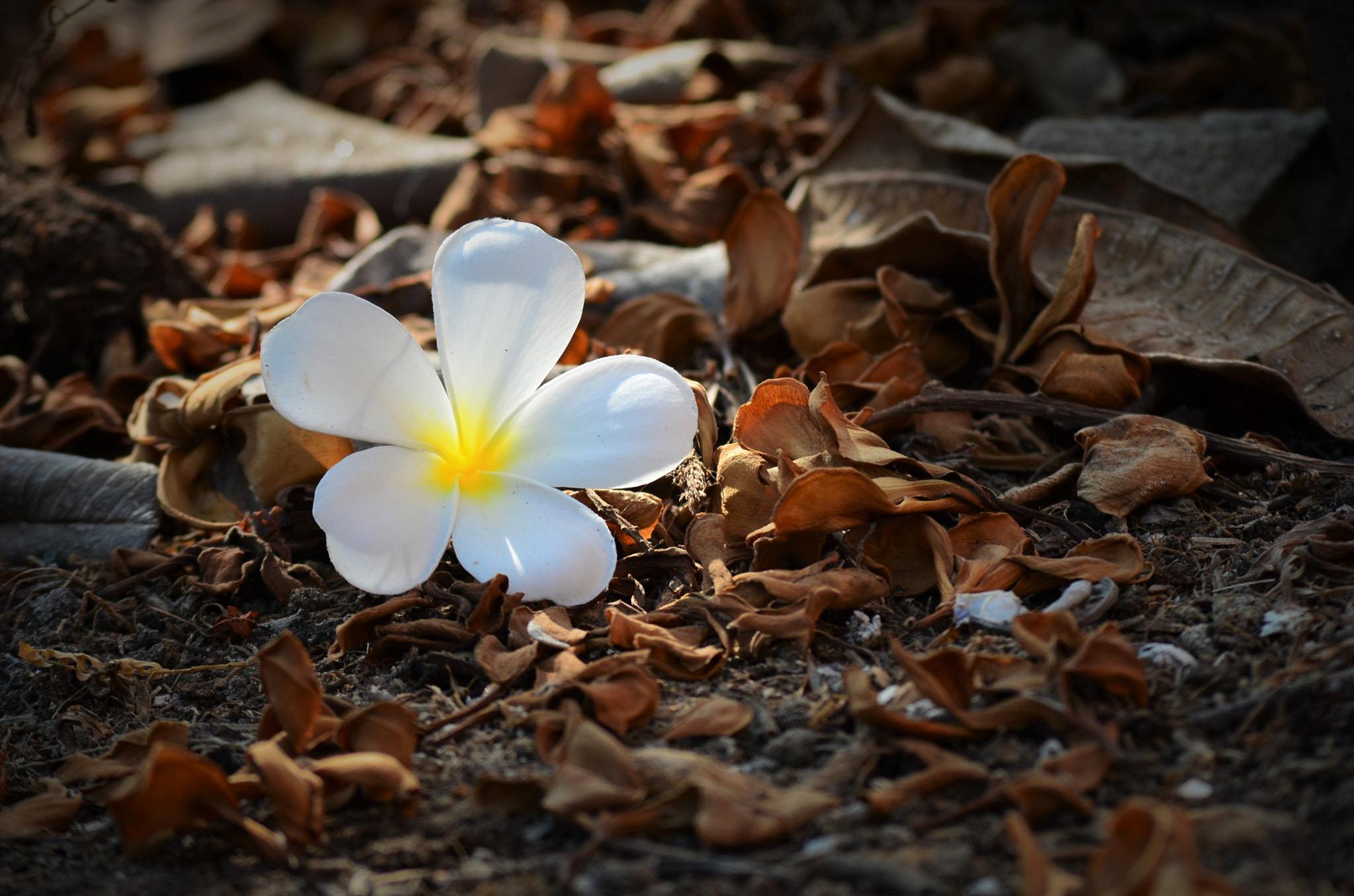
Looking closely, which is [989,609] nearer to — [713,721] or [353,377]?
[713,721]

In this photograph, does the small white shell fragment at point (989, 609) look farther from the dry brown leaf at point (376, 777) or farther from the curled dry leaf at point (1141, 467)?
the dry brown leaf at point (376, 777)

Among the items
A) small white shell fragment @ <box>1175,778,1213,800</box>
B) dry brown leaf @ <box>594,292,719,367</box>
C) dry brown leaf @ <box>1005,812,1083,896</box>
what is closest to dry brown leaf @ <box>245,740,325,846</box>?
dry brown leaf @ <box>1005,812,1083,896</box>

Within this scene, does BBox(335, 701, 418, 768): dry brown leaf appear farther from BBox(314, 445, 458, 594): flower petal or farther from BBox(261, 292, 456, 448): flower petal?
BBox(261, 292, 456, 448): flower petal

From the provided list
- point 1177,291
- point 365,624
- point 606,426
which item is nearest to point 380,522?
point 365,624

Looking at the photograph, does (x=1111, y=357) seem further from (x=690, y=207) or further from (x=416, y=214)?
(x=416, y=214)

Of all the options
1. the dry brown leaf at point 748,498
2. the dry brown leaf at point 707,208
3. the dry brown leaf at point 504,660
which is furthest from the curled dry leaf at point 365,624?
the dry brown leaf at point 707,208

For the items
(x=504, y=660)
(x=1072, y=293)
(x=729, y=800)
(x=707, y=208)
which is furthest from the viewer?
(x=707, y=208)

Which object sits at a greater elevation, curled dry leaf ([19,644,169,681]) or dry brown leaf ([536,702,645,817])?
dry brown leaf ([536,702,645,817])
